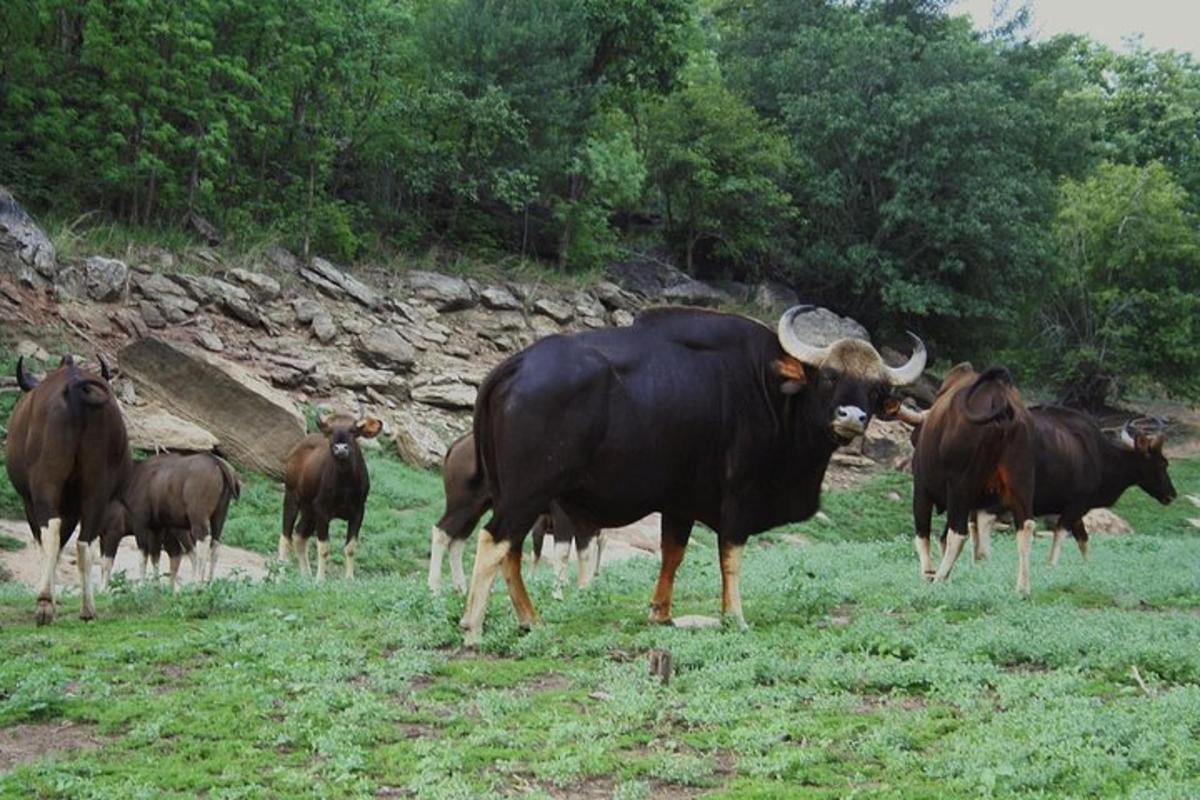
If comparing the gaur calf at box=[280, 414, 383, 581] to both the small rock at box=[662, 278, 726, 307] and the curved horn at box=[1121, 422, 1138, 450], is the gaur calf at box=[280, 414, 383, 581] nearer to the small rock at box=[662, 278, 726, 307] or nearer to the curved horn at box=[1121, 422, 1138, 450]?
the curved horn at box=[1121, 422, 1138, 450]

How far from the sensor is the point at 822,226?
158 feet

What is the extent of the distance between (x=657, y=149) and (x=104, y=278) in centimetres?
2086

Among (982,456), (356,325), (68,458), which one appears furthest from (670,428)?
(356,325)

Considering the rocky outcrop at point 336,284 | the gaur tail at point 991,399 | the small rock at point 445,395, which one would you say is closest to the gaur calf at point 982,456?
the gaur tail at point 991,399

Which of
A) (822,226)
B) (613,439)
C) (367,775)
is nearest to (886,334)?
(822,226)

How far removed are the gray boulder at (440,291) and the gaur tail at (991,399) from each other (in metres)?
24.5

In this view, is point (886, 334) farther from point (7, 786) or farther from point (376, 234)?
point (7, 786)

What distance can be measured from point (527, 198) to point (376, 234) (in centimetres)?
456

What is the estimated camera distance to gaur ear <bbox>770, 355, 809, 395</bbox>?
10023 mm

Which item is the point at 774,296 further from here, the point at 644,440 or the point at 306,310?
the point at 644,440

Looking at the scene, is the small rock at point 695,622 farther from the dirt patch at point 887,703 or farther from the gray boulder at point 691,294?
the gray boulder at point 691,294

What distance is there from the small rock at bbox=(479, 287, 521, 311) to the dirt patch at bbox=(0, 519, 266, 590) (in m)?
17.2

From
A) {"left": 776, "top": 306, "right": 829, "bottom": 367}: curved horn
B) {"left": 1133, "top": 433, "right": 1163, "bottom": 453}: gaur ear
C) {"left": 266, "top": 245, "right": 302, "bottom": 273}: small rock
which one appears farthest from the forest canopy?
{"left": 776, "top": 306, "right": 829, "bottom": 367}: curved horn

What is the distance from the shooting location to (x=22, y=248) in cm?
2719
